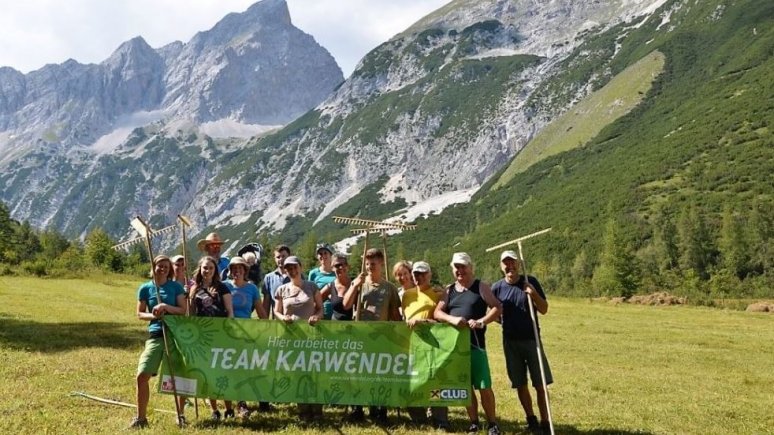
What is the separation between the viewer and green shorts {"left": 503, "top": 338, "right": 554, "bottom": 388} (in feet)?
32.5

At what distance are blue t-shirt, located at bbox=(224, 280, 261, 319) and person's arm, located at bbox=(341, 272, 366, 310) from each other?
5.73ft

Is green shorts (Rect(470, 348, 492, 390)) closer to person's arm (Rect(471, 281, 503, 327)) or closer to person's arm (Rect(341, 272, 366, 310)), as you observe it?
person's arm (Rect(471, 281, 503, 327))

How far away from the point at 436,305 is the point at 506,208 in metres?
192

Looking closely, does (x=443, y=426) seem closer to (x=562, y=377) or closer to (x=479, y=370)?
(x=479, y=370)

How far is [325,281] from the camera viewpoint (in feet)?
38.5

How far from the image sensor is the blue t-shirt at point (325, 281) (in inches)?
448

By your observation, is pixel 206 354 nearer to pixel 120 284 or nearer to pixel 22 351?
pixel 22 351

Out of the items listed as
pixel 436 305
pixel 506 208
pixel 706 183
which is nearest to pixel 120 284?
pixel 436 305

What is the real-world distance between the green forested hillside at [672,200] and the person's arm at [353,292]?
73339 mm

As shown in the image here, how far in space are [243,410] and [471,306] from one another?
4642 millimetres

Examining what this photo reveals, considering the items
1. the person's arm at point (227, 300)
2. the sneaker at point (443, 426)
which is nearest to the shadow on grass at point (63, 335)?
the person's arm at point (227, 300)

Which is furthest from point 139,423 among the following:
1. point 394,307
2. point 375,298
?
point 394,307

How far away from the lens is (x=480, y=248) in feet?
543

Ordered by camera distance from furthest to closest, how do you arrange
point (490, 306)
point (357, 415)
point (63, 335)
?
1. point (63, 335)
2. point (357, 415)
3. point (490, 306)
